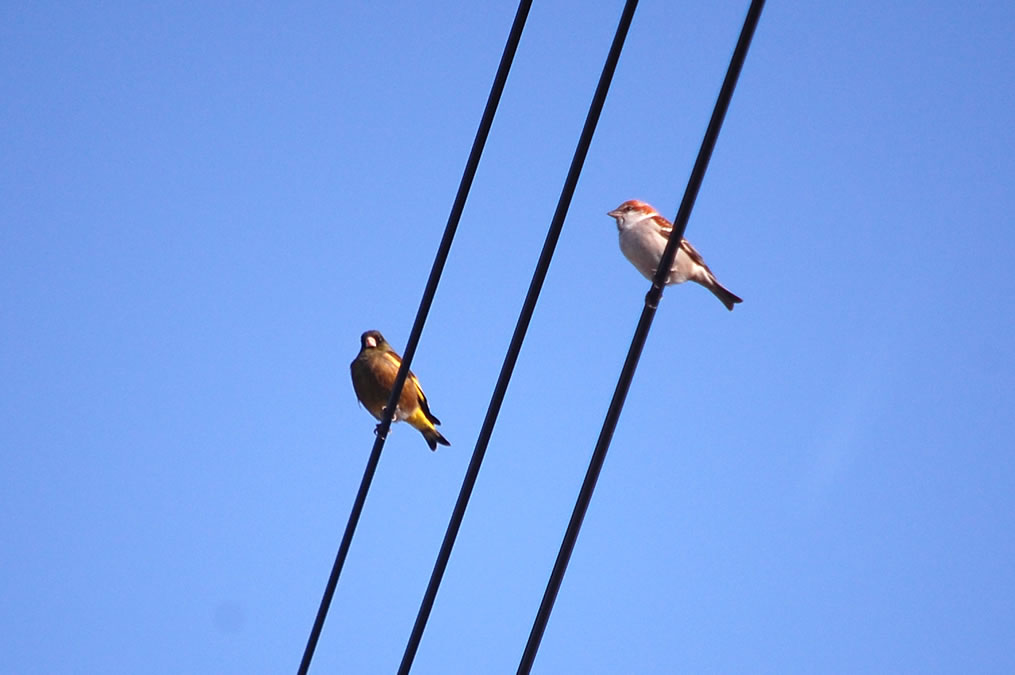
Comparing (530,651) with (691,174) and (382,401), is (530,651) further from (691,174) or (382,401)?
(382,401)

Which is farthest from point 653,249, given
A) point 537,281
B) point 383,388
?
point 537,281

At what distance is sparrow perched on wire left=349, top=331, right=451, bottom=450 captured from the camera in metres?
9.47

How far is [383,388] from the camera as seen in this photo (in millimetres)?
9438

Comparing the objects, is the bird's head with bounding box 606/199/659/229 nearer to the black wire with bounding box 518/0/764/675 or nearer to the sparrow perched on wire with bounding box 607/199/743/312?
the sparrow perched on wire with bounding box 607/199/743/312

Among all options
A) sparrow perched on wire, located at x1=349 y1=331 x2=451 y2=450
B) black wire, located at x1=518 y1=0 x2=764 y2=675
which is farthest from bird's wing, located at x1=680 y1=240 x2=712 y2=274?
black wire, located at x1=518 y1=0 x2=764 y2=675

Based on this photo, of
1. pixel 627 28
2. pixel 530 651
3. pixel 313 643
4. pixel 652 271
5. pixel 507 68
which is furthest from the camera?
pixel 652 271

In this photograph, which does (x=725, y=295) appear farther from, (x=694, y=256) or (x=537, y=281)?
(x=537, y=281)

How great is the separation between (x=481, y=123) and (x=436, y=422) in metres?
6.33

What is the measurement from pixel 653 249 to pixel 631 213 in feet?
1.82

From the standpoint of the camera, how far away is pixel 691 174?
115 inches

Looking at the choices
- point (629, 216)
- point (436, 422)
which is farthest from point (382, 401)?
point (629, 216)

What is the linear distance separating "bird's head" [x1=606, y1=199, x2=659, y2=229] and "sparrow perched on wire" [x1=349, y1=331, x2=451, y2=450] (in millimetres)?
2768

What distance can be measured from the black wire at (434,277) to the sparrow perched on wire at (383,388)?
17.2 ft

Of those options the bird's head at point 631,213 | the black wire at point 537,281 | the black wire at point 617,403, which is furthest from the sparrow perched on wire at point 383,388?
the black wire at point 617,403
